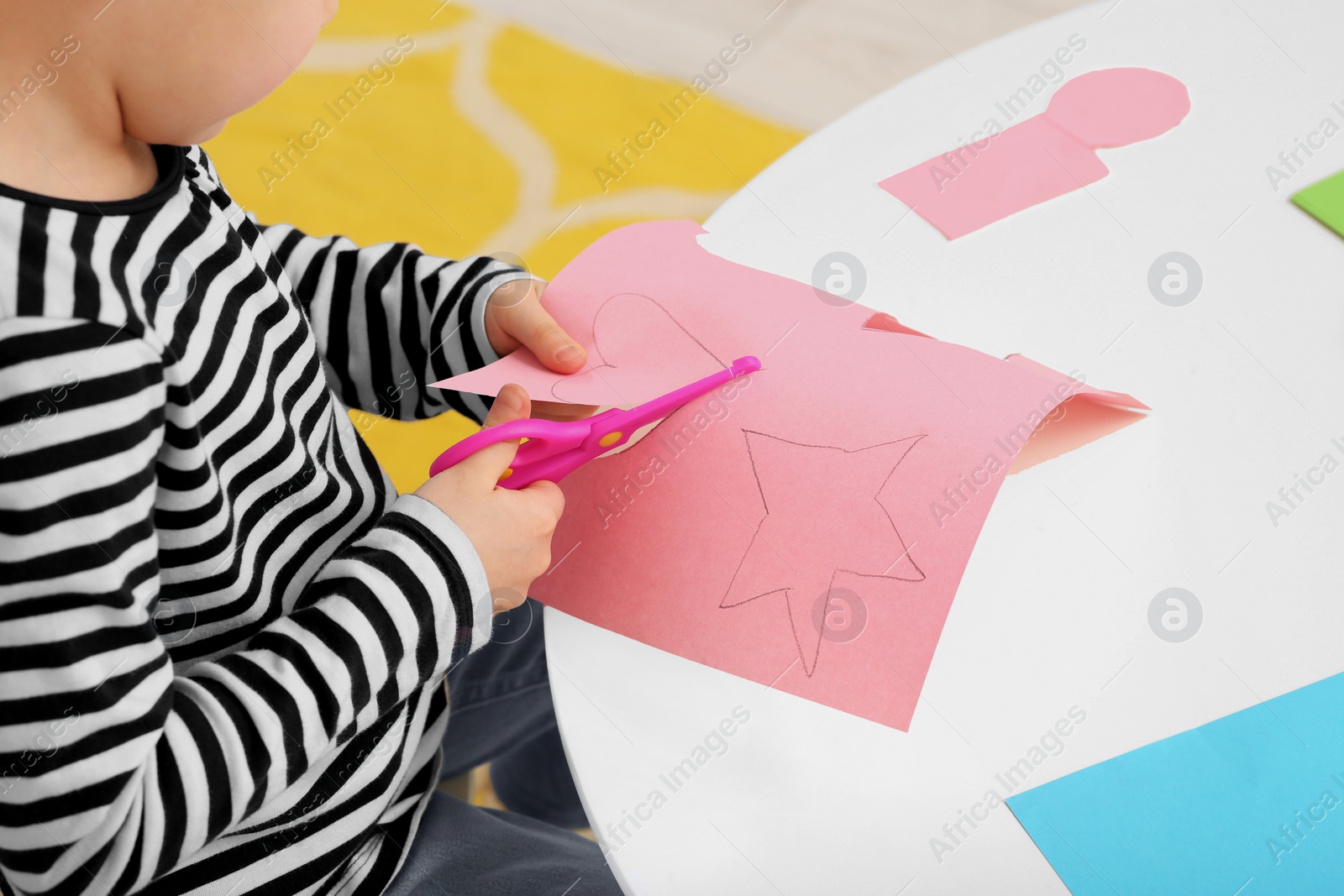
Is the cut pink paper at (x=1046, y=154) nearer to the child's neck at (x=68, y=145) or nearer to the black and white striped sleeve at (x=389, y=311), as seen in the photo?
the black and white striped sleeve at (x=389, y=311)

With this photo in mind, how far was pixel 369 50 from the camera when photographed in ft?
5.12

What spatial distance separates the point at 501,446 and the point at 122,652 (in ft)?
0.59

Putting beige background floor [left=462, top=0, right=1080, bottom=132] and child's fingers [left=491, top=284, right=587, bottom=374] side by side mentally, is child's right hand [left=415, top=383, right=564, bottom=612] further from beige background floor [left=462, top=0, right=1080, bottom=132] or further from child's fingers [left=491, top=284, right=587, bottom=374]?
beige background floor [left=462, top=0, right=1080, bottom=132]

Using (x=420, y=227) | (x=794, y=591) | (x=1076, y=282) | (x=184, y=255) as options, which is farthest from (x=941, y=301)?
(x=420, y=227)

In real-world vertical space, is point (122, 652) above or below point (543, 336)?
below

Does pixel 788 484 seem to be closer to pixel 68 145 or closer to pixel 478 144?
pixel 68 145

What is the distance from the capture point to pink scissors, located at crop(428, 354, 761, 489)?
0.49 meters

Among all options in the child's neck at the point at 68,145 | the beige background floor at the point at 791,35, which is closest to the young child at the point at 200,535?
the child's neck at the point at 68,145

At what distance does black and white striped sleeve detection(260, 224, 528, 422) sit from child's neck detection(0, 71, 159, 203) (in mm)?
210

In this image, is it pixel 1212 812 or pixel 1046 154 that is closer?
pixel 1212 812

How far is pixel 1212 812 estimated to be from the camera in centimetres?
42

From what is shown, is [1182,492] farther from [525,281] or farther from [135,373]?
[135,373]

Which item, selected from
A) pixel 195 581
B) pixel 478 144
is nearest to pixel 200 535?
pixel 195 581

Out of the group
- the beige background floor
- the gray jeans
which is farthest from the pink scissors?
the beige background floor
